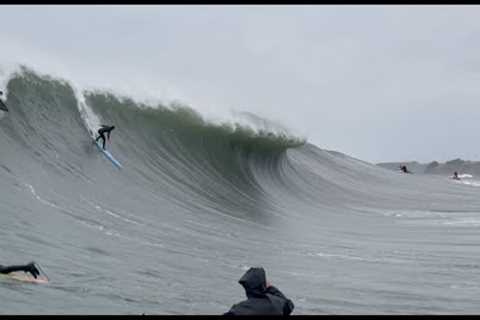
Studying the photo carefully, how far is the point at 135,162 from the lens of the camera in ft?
56.3

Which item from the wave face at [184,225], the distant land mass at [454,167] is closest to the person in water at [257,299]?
the wave face at [184,225]

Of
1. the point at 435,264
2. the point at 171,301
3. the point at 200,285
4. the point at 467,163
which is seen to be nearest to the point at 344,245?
the point at 435,264

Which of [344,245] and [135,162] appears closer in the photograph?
[344,245]

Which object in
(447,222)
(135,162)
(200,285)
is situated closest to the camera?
(200,285)

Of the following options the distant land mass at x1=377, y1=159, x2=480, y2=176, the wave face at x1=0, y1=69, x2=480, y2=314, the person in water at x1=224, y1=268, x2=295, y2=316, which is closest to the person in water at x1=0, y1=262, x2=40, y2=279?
the wave face at x1=0, y1=69, x2=480, y2=314

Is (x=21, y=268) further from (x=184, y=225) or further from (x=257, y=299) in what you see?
(x=184, y=225)

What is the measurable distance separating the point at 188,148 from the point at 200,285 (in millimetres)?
12224

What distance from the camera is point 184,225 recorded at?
13.1 metres

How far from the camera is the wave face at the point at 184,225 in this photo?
27.0 ft

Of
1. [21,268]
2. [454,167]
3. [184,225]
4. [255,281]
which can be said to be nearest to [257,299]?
[255,281]

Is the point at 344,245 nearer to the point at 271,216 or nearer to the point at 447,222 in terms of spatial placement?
the point at 271,216

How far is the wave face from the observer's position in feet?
27.0

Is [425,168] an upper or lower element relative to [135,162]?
upper

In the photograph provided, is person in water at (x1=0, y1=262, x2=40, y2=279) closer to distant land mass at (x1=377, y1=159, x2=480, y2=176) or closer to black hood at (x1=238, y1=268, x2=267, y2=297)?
black hood at (x1=238, y1=268, x2=267, y2=297)
